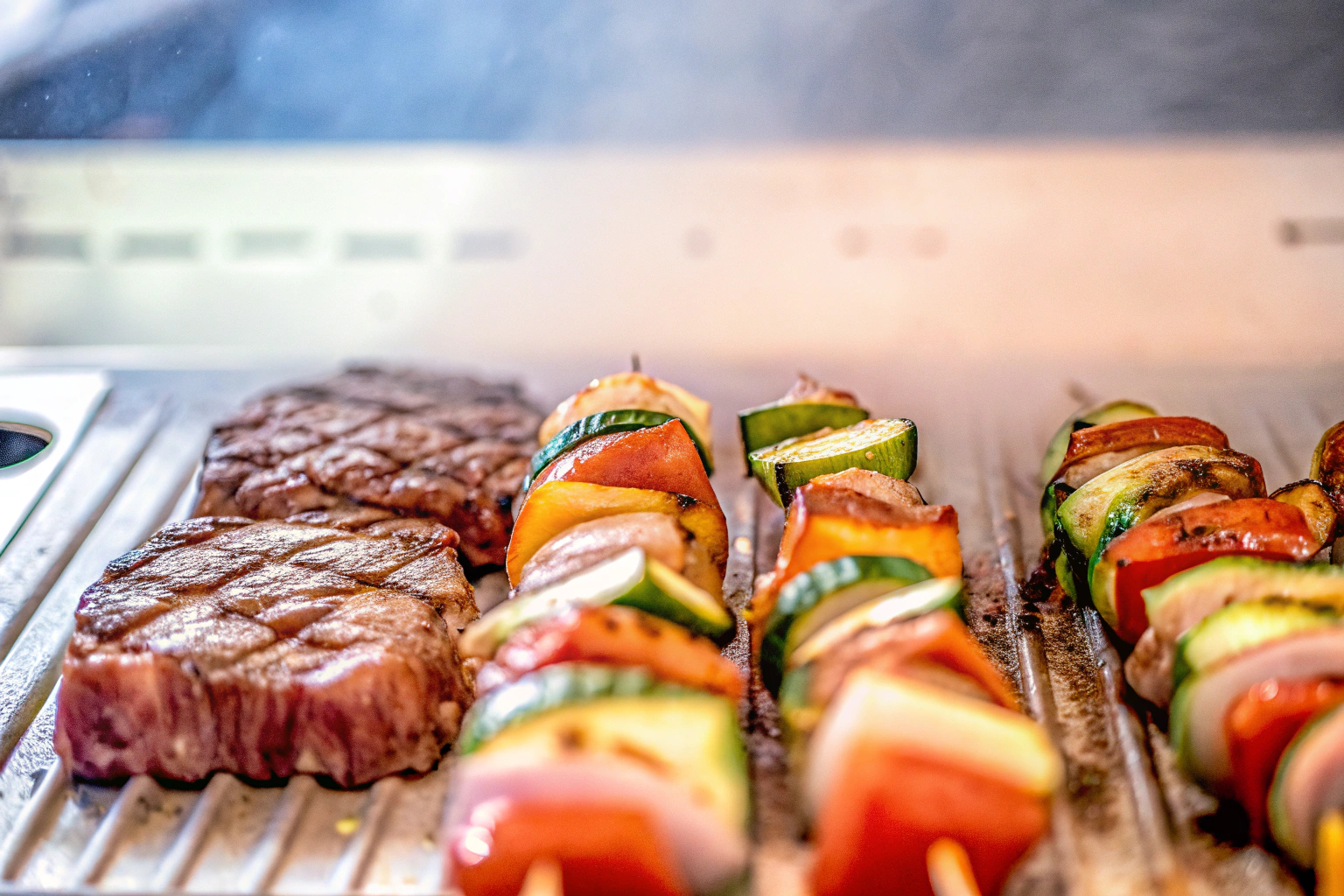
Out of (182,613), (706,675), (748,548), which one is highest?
(748,548)

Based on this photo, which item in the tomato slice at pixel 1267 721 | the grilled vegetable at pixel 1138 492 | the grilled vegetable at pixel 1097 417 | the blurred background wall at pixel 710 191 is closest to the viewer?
the tomato slice at pixel 1267 721

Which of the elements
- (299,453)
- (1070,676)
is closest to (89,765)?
(299,453)

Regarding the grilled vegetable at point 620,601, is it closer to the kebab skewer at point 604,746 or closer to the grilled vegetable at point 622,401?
the kebab skewer at point 604,746

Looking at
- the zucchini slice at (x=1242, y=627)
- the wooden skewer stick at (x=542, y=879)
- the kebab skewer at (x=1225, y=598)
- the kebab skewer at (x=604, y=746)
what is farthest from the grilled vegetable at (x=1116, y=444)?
the wooden skewer stick at (x=542, y=879)

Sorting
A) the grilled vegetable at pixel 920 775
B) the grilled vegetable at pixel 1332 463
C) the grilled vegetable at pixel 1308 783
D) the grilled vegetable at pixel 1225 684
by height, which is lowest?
the grilled vegetable at pixel 920 775

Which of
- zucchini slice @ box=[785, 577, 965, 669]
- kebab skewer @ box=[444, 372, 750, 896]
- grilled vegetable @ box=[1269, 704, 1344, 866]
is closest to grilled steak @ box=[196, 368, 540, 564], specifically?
kebab skewer @ box=[444, 372, 750, 896]

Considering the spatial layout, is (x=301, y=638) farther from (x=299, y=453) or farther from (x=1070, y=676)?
(x=1070, y=676)

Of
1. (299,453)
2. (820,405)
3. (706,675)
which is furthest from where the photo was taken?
(299,453)

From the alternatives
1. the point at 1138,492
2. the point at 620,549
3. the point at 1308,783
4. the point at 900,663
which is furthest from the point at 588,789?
the point at 1138,492
